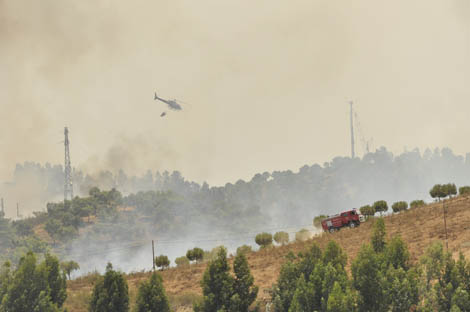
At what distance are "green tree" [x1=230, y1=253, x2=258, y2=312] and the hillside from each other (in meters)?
5.78

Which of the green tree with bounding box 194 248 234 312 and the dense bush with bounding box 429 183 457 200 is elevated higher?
the dense bush with bounding box 429 183 457 200

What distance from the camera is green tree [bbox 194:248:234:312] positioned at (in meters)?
37.5

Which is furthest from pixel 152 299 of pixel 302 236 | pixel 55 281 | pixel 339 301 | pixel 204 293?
pixel 302 236

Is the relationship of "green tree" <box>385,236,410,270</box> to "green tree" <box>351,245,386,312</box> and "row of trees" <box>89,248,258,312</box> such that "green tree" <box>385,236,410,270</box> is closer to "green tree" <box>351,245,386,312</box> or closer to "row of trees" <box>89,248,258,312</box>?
"green tree" <box>351,245,386,312</box>

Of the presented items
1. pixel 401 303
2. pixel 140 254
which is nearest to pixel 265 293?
pixel 401 303

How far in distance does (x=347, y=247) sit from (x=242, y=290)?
68.2ft

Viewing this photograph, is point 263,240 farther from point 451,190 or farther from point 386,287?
point 386,287

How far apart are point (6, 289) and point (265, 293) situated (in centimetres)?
2017

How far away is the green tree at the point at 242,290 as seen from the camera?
A: 1476 inches

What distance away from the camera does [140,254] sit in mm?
195250

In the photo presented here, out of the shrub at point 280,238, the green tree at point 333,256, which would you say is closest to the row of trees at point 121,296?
the green tree at point 333,256

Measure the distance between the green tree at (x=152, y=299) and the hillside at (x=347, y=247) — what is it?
30.7ft

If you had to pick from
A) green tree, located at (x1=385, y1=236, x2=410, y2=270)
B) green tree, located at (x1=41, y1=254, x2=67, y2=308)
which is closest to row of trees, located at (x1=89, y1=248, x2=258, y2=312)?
green tree, located at (x1=41, y1=254, x2=67, y2=308)

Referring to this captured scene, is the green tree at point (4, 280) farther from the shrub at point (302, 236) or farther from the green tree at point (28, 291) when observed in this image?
the shrub at point (302, 236)
